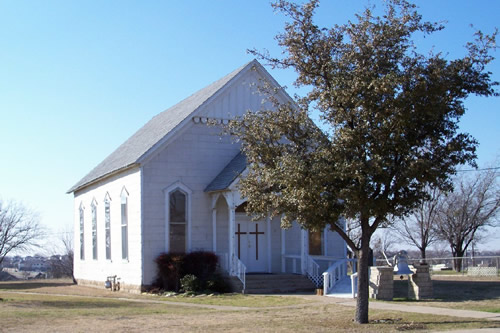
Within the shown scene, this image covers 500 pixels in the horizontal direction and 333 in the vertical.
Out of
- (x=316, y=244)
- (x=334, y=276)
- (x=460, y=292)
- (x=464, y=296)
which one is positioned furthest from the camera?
(x=316, y=244)

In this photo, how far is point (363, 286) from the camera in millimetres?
14680

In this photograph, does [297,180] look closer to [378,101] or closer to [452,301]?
[378,101]

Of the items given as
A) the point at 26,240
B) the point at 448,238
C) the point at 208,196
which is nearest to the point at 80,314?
the point at 208,196

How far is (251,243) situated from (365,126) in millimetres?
13840

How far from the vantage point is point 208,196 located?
2638cm

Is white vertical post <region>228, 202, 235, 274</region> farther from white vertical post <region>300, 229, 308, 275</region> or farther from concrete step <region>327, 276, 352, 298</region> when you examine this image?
concrete step <region>327, 276, 352, 298</region>

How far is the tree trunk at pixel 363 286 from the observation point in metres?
14.6

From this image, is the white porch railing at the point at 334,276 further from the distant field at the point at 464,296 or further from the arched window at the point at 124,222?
the arched window at the point at 124,222

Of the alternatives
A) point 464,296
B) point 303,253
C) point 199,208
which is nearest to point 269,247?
point 303,253

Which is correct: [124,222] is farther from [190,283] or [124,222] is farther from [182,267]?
[190,283]

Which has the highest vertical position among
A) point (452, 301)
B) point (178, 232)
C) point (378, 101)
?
point (378, 101)

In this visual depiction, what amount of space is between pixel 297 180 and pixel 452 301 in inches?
Result: 307

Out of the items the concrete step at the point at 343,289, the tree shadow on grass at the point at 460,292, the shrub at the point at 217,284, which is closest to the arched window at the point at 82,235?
the shrub at the point at 217,284

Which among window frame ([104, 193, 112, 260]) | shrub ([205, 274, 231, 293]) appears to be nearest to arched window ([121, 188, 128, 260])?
window frame ([104, 193, 112, 260])
